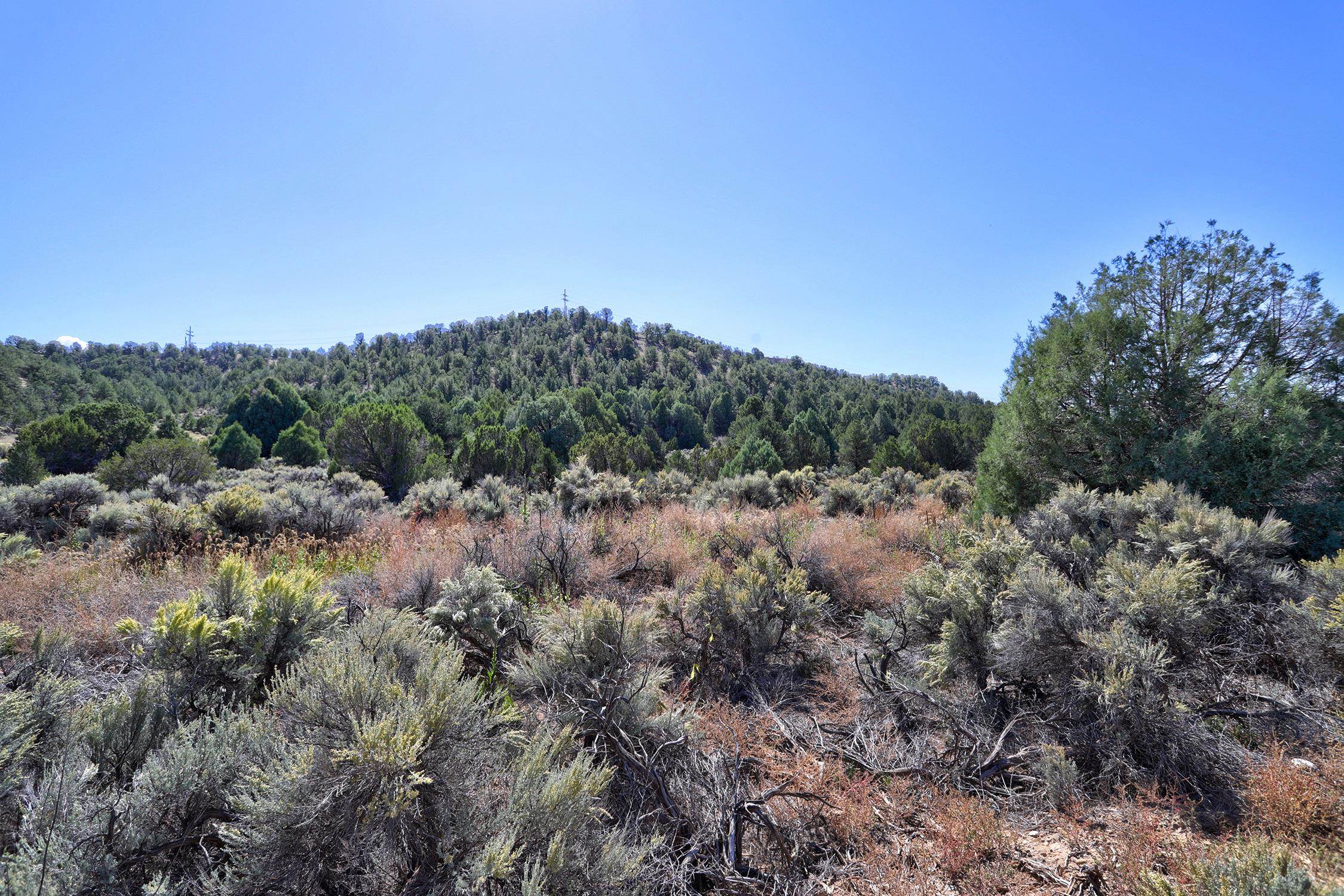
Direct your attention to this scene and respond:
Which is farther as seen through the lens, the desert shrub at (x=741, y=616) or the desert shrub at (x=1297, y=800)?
the desert shrub at (x=741, y=616)

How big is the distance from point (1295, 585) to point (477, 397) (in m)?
53.4

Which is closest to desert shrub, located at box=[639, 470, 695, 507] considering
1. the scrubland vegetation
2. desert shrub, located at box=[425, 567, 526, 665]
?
the scrubland vegetation

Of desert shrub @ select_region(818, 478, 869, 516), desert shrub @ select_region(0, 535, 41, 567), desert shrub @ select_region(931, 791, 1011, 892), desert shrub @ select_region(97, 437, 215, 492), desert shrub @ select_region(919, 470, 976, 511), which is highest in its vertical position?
desert shrub @ select_region(919, 470, 976, 511)

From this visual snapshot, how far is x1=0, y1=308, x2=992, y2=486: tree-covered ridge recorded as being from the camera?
2881 cm

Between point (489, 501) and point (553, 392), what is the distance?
37.8 m

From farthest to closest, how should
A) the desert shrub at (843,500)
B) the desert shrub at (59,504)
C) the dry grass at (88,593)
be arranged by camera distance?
the desert shrub at (843,500), the desert shrub at (59,504), the dry grass at (88,593)

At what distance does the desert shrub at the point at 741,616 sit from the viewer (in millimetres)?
4363

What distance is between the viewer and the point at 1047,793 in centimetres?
274

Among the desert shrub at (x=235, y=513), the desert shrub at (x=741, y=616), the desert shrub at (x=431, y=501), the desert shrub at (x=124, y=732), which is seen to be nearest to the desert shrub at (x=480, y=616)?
the desert shrub at (x=741, y=616)

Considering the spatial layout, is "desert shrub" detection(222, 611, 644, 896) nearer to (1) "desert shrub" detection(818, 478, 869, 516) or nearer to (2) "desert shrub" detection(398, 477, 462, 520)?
(2) "desert shrub" detection(398, 477, 462, 520)

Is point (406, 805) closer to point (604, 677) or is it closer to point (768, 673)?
point (604, 677)

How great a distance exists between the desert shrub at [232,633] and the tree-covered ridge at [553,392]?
16.2m

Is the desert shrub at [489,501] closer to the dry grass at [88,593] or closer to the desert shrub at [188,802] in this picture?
the dry grass at [88,593]

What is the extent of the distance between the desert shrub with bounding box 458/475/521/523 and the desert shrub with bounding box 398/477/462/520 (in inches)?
10.5
